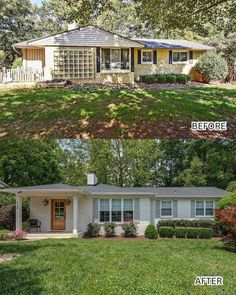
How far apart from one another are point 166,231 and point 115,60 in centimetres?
951

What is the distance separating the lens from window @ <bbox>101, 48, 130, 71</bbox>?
43.5 ft

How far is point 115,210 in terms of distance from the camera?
4.69 m

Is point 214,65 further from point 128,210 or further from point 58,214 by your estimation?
point 58,214

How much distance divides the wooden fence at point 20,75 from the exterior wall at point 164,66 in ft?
12.4

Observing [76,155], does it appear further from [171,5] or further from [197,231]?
[171,5]

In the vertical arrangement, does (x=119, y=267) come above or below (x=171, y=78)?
below

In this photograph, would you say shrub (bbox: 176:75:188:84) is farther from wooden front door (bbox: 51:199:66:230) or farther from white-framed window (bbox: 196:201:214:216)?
wooden front door (bbox: 51:199:66:230)

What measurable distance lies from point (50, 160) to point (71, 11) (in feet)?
10.1

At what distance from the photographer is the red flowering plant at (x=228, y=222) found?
4864mm

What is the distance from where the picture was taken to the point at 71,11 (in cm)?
653

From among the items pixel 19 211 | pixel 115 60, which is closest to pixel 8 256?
pixel 19 211

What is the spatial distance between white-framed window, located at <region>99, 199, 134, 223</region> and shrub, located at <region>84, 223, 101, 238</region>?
9 centimetres

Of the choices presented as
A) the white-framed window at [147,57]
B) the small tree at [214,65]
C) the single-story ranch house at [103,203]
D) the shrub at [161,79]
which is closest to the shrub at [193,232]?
the single-story ranch house at [103,203]

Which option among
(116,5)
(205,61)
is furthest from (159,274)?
(205,61)
